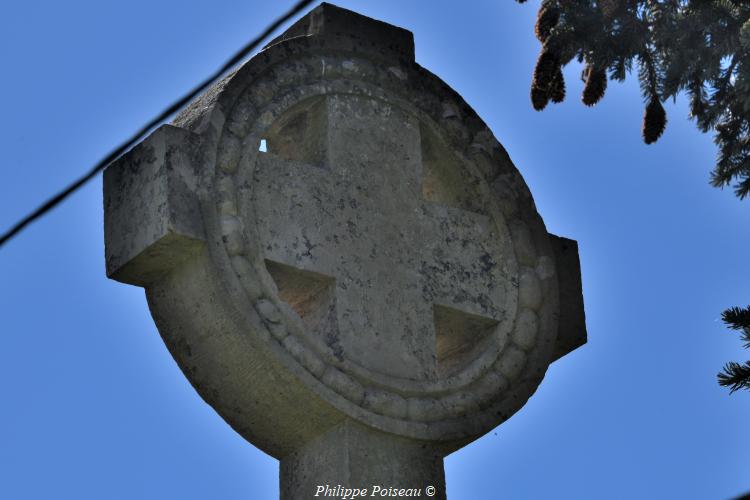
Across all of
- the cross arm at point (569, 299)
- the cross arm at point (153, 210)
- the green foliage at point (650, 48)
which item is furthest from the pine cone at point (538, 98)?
the cross arm at point (153, 210)

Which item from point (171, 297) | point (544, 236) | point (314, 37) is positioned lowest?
point (171, 297)

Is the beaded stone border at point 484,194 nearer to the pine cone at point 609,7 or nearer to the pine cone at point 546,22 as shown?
the pine cone at point 546,22

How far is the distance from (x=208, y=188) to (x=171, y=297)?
373 mm

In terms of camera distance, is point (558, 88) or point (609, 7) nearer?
point (609, 7)

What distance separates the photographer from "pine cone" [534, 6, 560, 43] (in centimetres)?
669

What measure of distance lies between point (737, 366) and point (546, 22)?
139 cm

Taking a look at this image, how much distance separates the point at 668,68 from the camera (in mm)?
6652

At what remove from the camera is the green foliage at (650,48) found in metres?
6.55

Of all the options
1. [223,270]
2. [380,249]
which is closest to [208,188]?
[223,270]

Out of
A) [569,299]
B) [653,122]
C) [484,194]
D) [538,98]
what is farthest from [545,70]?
[569,299]

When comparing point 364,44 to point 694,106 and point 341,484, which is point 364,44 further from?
point 341,484

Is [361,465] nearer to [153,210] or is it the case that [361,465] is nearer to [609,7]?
[153,210]

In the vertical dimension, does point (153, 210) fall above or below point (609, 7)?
below

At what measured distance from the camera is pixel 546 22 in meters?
6.70
